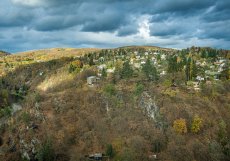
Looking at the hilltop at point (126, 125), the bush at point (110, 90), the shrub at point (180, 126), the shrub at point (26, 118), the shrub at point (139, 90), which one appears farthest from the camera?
the bush at point (110, 90)

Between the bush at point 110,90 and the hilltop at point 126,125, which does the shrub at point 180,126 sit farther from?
the bush at point 110,90

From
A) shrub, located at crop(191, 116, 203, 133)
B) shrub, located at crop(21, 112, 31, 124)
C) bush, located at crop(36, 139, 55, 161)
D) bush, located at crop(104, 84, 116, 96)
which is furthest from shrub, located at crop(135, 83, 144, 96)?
shrub, located at crop(21, 112, 31, 124)

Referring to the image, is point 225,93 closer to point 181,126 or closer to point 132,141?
point 181,126

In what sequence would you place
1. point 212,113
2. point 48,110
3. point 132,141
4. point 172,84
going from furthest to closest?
1. point 172,84
2. point 48,110
3. point 212,113
4. point 132,141

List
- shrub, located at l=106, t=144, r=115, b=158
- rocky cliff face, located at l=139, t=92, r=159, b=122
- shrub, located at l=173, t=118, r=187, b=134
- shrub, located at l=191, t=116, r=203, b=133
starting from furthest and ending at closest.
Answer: rocky cliff face, located at l=139, t=92, r=159, b=122 → shrub, located at l=191, t=116, r=203, b=133 → shrub, located at l=173, t=118, r=187, b=134 → shrub, located at l=106, t=144, r=115, b=158

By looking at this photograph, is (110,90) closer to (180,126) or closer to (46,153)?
(180,126)

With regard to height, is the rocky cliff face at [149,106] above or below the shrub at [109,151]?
above

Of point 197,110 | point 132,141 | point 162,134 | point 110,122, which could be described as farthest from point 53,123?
point 197,110

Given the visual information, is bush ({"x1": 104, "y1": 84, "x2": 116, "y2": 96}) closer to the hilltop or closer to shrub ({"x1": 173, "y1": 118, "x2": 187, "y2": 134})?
the hilltop

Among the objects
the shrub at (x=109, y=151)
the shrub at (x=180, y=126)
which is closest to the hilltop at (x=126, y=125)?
the shrub at (x=180, y=126)

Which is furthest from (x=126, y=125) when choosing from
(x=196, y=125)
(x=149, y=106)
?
(x=196, y=125)

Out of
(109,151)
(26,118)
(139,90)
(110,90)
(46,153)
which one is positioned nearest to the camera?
(109,151)
